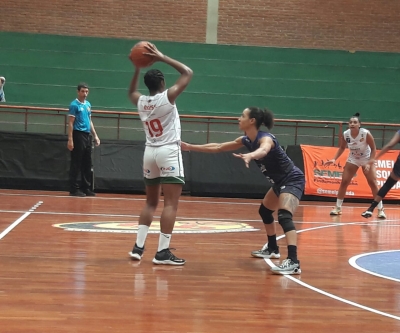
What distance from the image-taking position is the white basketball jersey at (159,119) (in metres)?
5.68

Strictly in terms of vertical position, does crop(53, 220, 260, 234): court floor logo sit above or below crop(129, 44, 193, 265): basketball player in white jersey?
below

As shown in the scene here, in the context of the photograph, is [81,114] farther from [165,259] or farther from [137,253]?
[165,259]

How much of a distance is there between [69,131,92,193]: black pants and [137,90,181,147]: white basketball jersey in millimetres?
6312

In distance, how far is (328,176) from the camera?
13.4 m

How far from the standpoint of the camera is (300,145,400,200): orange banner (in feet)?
43.8

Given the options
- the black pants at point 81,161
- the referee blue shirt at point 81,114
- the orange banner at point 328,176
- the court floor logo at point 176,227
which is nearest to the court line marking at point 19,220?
the court floor logo at point 176,227

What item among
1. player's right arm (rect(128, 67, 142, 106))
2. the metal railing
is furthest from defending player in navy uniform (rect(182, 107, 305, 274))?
the metal railing

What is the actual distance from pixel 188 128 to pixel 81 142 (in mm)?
4951

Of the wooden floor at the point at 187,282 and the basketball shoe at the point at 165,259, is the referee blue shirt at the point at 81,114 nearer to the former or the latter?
the wooden floor at the point at 187,282

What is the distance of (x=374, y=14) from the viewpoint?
19.2 meters

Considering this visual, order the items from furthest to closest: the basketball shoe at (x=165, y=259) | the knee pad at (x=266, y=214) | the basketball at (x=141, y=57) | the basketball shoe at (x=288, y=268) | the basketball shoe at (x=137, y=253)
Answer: the knee pad at (x=266, y=214)
the basketball shoe at (x=137, y=253)
the basketball shoe at (x=165, y=259)
the basketball at (x=141, y=57)
the basketball shoe at (x=288, y=268)

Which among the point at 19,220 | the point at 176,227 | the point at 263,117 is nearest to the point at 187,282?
the point at 263,117

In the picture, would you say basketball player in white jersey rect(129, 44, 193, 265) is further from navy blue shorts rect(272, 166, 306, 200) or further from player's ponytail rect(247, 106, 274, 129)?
navy blue shorts rect(272, 166, 306, 200)

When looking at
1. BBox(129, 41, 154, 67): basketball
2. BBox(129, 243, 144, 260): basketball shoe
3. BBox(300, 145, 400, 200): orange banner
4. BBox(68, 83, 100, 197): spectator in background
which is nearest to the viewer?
BBox(129, 41, 154, 67): basketball
